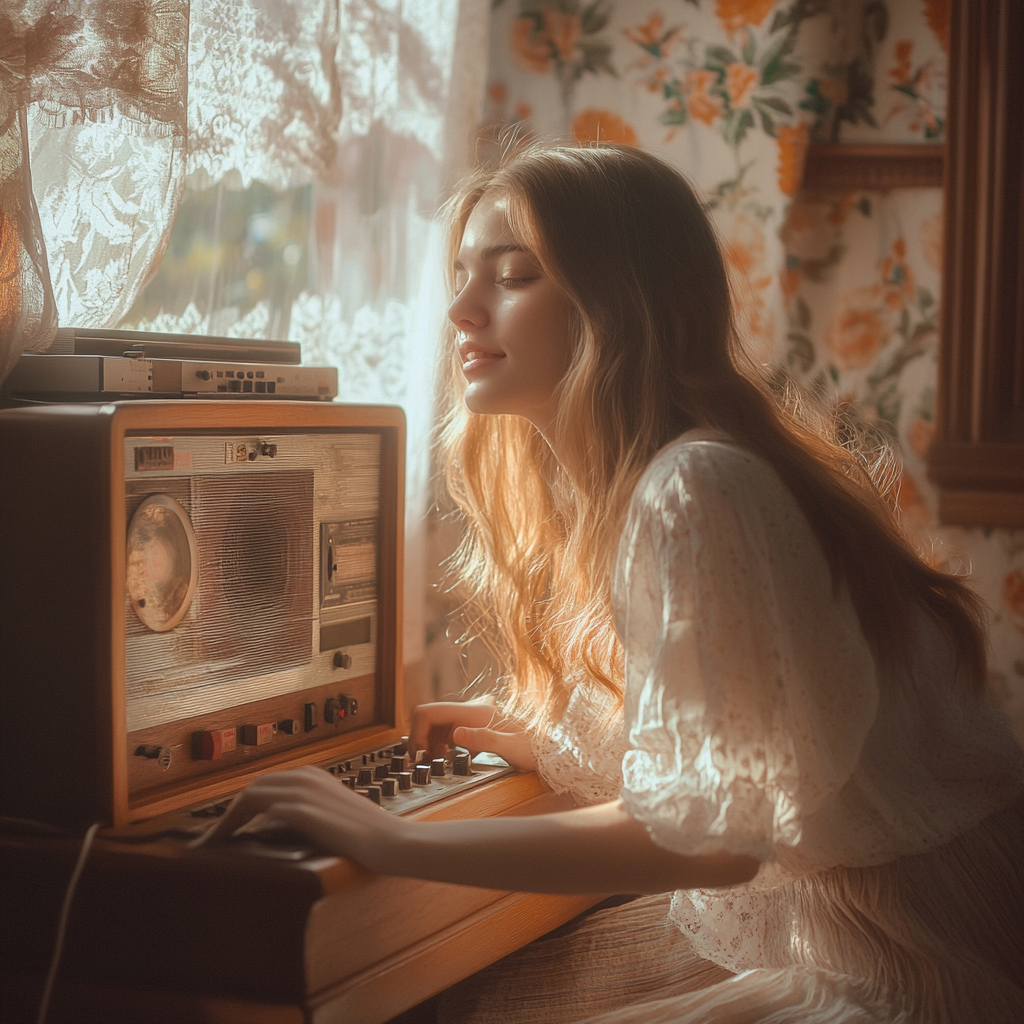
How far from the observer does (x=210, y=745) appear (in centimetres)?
107

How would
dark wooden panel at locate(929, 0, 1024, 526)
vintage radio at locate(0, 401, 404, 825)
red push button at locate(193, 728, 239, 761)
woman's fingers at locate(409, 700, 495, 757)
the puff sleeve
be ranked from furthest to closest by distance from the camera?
dark wooden panel at locate(929, 0, 1024, 526)
woman's fingers at locate(409, 700, 495, 757)
red push button at locate(193, 728, 239, 761)
vintage radio at locate(0, 401, 404, 825)
the puff sleeve

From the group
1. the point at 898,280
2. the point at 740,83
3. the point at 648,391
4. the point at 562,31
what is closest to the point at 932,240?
the point at 898,280

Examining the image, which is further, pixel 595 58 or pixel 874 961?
pixel 595 58

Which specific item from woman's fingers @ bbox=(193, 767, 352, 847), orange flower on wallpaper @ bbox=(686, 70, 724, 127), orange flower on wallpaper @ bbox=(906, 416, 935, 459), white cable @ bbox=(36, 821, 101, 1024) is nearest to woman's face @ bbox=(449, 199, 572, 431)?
woman's fingers @ bbox=(193, 767, 352, 847)

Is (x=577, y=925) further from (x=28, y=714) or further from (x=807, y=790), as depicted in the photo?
(x=28, y=714)

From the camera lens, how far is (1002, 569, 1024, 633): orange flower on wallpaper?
187 centimetres

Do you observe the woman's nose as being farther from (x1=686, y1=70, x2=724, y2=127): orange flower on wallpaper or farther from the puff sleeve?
(x1=686, y1=70, x2=724, y2=127): orange flower on wallpaper

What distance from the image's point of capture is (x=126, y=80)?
3.70ft

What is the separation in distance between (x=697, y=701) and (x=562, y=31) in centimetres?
147

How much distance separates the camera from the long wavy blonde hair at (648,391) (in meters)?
1.00

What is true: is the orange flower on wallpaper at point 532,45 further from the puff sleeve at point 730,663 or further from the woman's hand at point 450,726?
the puff sleeve at point 730,663

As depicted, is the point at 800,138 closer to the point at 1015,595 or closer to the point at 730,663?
the point at 1015,595

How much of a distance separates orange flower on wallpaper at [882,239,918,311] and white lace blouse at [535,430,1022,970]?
41.2 inches

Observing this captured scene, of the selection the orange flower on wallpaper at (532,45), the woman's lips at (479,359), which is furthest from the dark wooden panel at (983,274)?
the woman's lips at (479,359)
